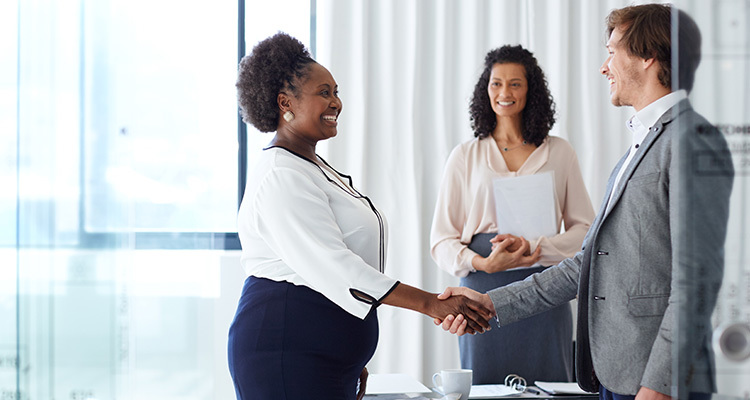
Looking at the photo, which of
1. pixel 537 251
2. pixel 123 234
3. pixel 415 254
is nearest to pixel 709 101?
pixel 537 251

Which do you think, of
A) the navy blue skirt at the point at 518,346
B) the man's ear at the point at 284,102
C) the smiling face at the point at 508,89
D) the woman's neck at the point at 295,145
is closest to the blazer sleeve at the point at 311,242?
the woman's neck at the point at 295,145

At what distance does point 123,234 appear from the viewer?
362 centimetres

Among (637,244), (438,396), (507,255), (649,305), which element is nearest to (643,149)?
(637,244)

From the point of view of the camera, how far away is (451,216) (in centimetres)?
299

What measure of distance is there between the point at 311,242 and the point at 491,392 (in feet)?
2.27

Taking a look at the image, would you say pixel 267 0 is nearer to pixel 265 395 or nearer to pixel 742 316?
pixel 265 395

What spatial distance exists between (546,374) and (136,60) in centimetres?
258

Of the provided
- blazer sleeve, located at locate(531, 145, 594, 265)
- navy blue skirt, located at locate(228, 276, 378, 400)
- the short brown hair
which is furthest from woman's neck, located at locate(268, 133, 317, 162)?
blazer sleeve, located at locate(531, 145, 594, 265)

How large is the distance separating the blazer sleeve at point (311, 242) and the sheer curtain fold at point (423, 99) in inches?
79.2

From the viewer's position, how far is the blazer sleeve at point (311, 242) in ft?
5.64

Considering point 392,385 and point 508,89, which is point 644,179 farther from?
point 508,89

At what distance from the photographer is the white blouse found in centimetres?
172

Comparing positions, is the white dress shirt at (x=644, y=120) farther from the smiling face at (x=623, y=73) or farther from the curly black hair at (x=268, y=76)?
the curly black hair at (x=268, y=76)

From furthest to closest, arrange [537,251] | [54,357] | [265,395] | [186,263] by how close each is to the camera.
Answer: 1. [186,263]
2. [54,357]
3. [537,251]
4. [265,395]
